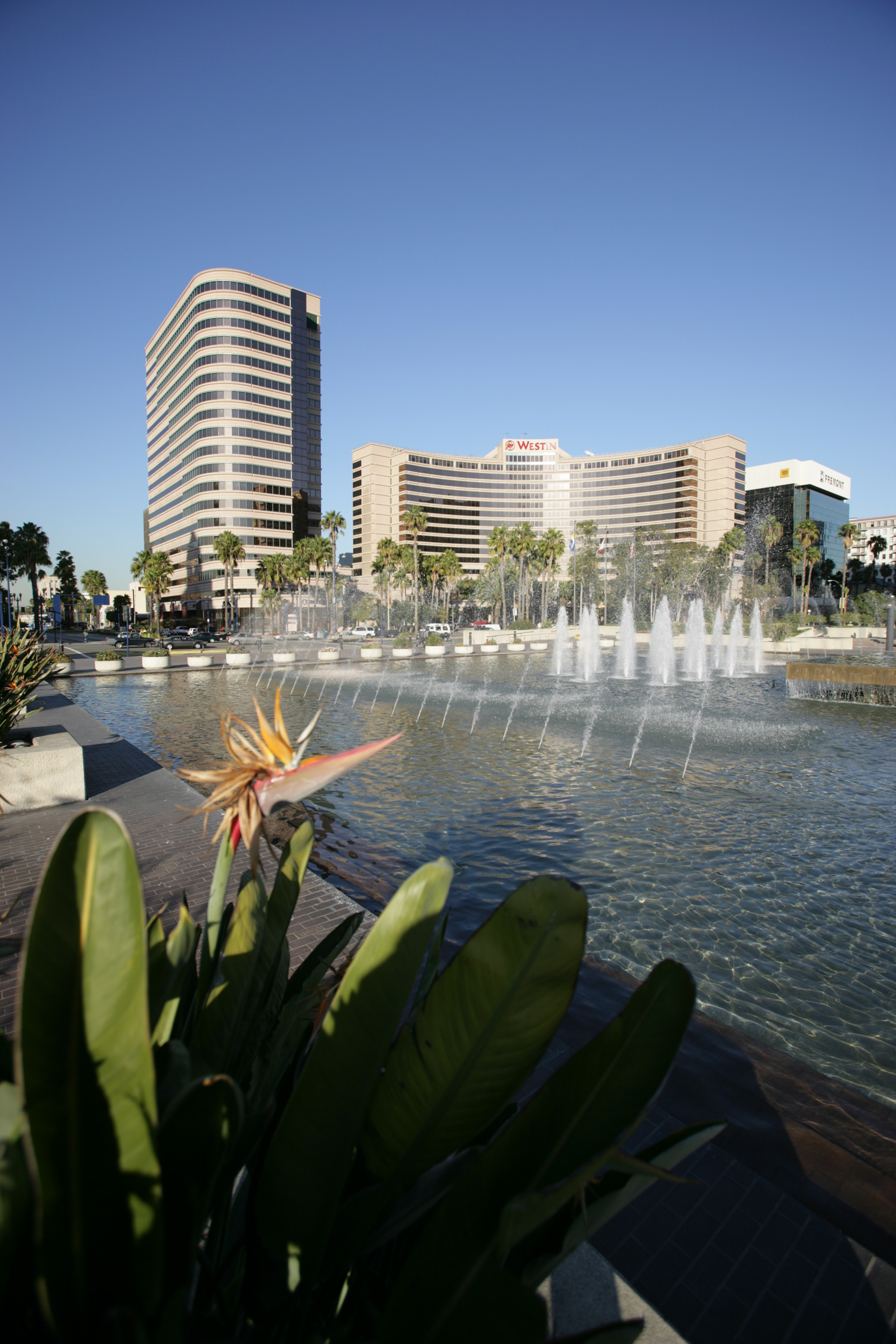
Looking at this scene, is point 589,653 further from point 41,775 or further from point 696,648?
point 41,775

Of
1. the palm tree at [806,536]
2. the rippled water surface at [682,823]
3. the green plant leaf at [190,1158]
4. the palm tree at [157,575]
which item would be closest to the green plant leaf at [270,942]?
the green plant leaf at [190,1158]

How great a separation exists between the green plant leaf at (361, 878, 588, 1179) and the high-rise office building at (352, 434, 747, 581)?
151 meters

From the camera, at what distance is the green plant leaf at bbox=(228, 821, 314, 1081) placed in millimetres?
1478

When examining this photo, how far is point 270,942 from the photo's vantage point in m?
1.52

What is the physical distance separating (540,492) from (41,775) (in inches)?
6502

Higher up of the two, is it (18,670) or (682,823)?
(18,670)

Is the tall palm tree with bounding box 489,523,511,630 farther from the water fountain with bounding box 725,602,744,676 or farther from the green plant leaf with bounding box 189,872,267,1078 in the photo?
the green plant leaf with bounding box 189,872,267,1078

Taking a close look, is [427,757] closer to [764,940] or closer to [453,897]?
[453,897]

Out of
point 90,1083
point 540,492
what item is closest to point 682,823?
point 90,1083

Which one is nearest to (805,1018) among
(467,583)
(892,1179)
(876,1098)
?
(876,1098)

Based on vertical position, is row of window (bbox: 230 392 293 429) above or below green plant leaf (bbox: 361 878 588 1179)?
above

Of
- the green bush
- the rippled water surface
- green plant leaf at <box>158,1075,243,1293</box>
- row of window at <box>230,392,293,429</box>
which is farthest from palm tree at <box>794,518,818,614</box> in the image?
green plant leaf at <box>158,1075,243,1293</box>

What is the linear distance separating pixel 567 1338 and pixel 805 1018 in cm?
438

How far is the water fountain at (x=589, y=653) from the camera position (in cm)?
3039
